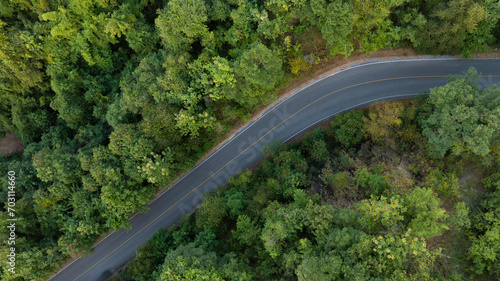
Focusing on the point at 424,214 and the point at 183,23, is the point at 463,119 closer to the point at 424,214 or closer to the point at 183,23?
the point at 424,214

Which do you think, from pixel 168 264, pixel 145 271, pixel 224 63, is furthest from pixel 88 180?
pixel 224 63

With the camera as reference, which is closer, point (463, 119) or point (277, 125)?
point (463, 119)

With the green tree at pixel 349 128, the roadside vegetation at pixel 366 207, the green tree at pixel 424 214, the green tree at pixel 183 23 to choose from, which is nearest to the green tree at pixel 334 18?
the green tree at pixel 349 128

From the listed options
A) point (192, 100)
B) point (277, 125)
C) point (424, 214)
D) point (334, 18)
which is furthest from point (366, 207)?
point (192, 100)

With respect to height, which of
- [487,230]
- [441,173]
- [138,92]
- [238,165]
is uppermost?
[441,173]

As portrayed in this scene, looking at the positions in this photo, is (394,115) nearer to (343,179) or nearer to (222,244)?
(343,179)
